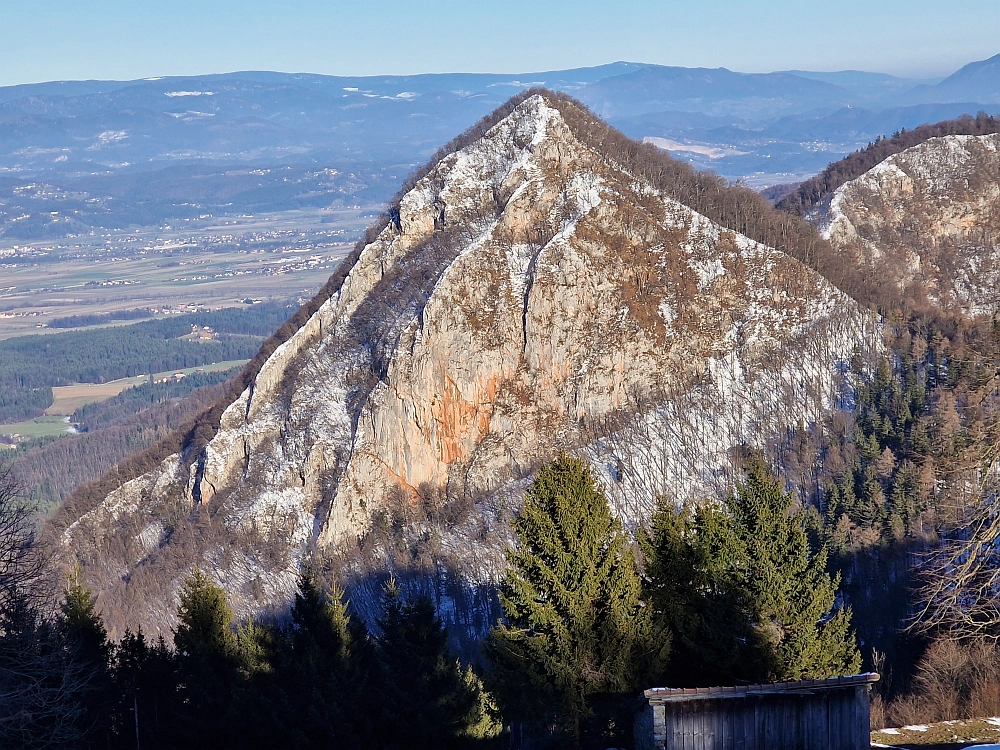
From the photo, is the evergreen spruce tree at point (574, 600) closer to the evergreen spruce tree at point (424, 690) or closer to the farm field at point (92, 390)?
the evergreen spruce tree at point (424, 690)

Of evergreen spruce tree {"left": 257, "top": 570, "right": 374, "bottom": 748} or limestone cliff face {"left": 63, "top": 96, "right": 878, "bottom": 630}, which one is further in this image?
limestone cliff face {"left": 63, "top": 96, "right": 878, "bottom": 630}

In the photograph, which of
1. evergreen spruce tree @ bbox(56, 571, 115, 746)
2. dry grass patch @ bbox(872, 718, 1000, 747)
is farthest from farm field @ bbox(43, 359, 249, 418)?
dry grass patch @ bbox(872, 718, 1000, 747)

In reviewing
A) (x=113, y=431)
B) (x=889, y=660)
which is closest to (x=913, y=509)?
(x=889, y=660)

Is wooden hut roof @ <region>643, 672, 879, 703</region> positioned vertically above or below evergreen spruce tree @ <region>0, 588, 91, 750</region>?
above

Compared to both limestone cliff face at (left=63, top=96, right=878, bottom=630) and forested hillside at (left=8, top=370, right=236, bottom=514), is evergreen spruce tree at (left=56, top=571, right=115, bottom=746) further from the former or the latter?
forested hillside at (left=8, top=370, right=236, bottom=514)

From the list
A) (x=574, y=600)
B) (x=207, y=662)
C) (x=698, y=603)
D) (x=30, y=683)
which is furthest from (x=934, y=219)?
(x=30, y=683)
